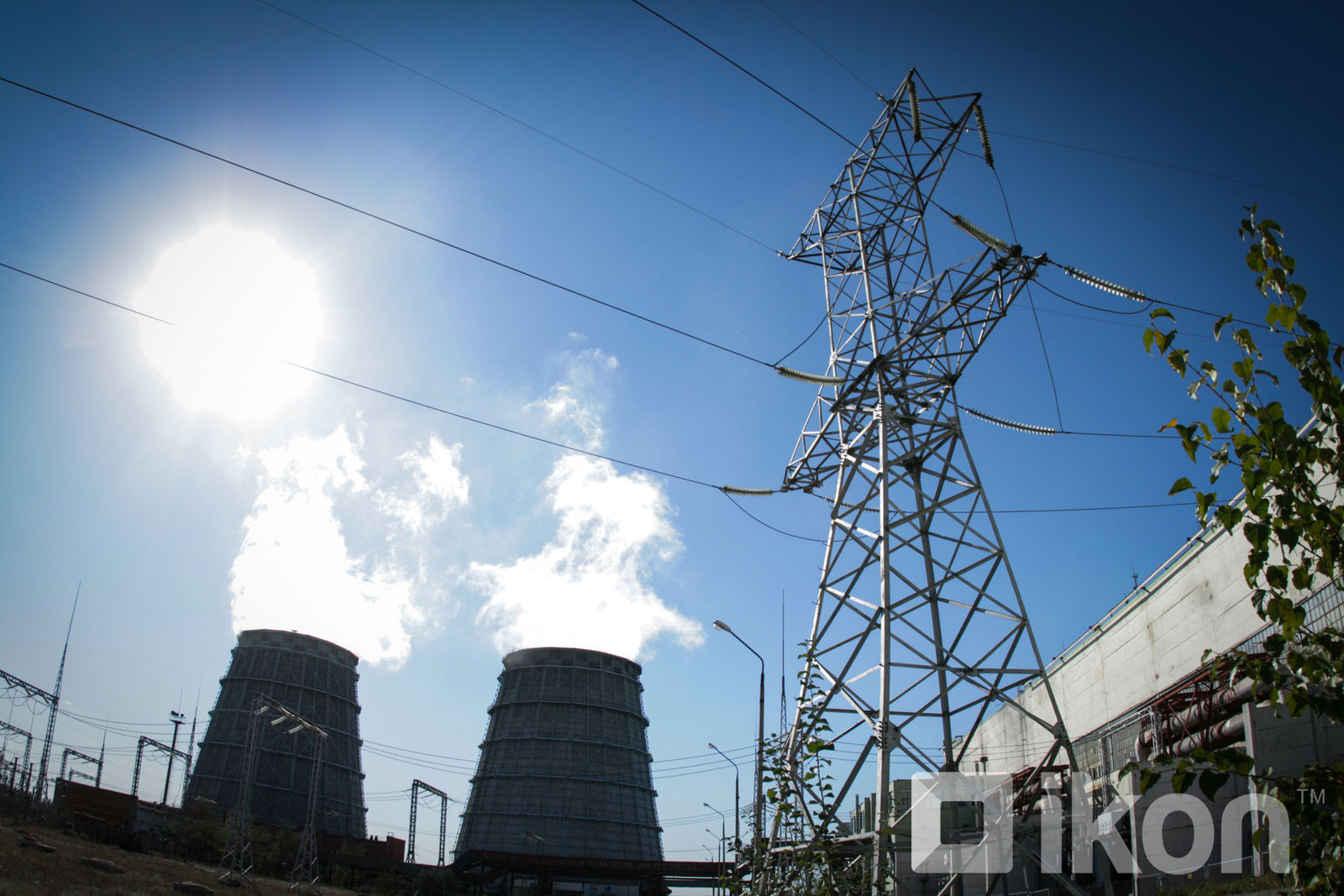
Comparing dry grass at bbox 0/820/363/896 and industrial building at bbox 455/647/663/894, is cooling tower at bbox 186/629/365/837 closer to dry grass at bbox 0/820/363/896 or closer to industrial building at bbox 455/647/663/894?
industrial building at bbox 455/647/663/894

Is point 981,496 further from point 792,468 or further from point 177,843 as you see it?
point 177,843

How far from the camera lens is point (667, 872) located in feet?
179

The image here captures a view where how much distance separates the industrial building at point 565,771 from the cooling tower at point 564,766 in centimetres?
7

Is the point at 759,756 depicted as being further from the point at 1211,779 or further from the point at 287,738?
the point at 287,738

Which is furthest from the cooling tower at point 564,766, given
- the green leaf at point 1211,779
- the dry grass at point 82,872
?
the green leaf at point 1211,779

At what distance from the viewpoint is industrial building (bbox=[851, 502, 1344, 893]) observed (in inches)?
602

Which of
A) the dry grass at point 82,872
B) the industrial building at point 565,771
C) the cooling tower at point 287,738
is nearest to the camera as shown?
the dry grass at point 82,872

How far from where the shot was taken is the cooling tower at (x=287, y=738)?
66.0 meters

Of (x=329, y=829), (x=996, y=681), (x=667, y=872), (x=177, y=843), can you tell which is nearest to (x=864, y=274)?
(x=996, y=681)

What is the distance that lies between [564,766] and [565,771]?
0.37m

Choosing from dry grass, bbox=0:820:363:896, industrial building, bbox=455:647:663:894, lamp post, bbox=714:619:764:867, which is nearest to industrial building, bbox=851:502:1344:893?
lamp post, bbox=714:619:764:867

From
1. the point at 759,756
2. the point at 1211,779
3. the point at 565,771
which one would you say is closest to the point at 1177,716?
the point at 759,756

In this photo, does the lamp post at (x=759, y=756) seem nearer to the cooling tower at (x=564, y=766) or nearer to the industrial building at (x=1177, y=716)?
the industrial building at (x=1177, y=716)

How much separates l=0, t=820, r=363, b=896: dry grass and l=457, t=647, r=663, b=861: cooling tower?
1682 centimetres
